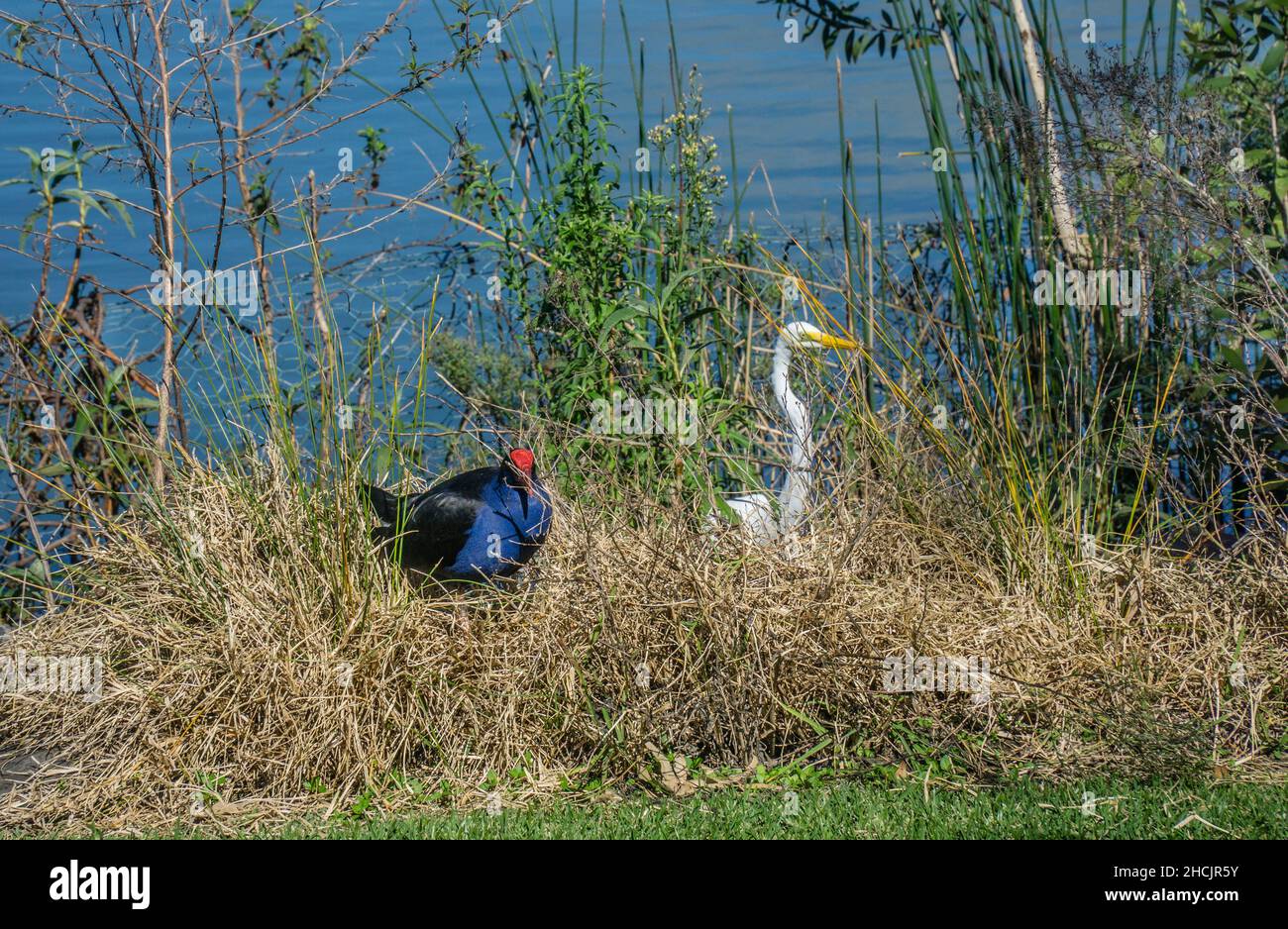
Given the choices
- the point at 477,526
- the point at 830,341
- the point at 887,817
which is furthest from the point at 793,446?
the point at 887,817

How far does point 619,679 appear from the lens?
3432 millimetres

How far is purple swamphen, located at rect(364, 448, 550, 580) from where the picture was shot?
12.4 feet

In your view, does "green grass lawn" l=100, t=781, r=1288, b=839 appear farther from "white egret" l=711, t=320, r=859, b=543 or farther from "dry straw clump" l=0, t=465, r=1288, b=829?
"white egret" l=711, t=320, r=859, b=543

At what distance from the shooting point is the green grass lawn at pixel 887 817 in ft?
9.68

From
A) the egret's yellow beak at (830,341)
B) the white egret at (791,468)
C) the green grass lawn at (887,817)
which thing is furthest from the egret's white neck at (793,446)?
the green grass lawn at (887,817)

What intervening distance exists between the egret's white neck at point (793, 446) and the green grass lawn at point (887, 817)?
3.14 feet

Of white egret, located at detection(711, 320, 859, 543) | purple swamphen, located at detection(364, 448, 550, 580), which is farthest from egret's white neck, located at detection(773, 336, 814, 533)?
purple swamphen, located at detection(364, 448, 550, 580)

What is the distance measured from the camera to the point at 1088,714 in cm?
334

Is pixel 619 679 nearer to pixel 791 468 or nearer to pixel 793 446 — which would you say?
pixel 791 468

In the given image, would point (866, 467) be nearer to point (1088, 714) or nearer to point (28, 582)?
point (1088, 714)

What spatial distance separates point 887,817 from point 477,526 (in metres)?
1.43

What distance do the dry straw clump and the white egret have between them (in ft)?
0.76

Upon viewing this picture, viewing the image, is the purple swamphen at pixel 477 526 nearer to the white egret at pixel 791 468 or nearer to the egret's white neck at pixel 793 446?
the white egret at pixel 791 468

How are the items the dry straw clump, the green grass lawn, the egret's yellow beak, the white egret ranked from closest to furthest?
the green grass lawn → the dry straw clump → the white egret → the egret's yellow beak
